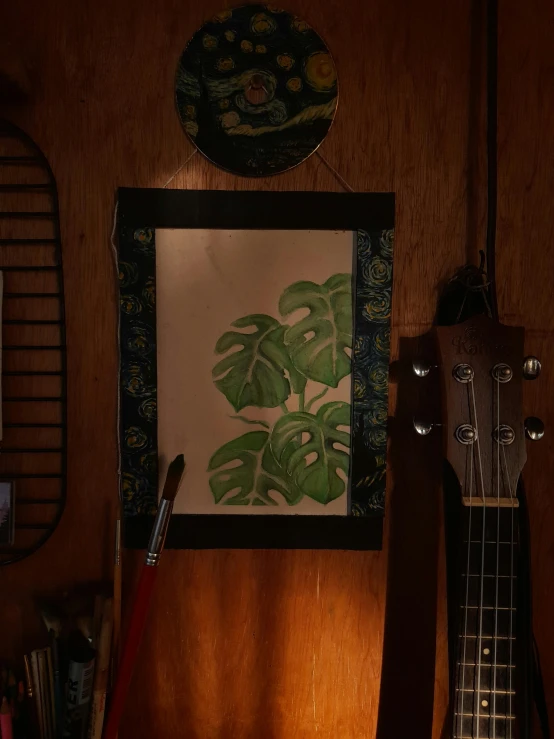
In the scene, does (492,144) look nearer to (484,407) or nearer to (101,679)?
(484,407)

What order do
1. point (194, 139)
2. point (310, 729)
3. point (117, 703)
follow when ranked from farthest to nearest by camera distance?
point (310, 729) → point (194, 139) → point (117, 703)

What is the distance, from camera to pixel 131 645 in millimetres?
1008

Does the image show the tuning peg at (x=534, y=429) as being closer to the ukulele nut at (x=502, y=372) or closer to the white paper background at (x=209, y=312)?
the ukulele nut at (x=502, y=372)

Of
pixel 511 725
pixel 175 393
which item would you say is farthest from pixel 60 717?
pixel 511 725

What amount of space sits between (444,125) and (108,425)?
3.17 feet

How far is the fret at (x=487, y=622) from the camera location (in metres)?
1.04

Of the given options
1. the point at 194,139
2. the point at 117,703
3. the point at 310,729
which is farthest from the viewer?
the point at 310,729

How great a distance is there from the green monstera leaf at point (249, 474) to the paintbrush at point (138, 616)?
0.48ft

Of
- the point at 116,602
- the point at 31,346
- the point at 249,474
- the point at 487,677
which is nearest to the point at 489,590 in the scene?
the point at 487,677

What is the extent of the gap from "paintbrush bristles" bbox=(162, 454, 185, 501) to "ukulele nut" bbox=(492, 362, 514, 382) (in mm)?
656

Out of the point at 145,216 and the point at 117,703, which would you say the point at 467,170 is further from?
the point at 117,703

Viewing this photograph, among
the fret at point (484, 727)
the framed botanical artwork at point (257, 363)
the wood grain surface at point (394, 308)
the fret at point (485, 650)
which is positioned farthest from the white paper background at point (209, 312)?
the fret at point (484, 727)

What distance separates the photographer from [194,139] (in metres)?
1.13

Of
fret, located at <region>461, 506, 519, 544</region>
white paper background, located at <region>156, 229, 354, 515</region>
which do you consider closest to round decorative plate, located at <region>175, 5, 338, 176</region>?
white paper background, located at <region>156, 229, 354, 515</region>
